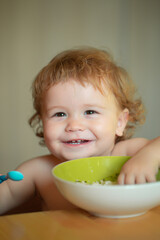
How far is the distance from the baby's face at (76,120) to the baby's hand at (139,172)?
293 mm

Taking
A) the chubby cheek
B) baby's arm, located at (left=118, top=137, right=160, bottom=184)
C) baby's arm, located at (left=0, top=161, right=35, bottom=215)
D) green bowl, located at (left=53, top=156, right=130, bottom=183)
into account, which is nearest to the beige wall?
baby's arm, located at (left=0, top=161, right=35, bottom=215)

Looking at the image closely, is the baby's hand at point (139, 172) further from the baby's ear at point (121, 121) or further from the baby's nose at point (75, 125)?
the baby's ear at point (121, 121)

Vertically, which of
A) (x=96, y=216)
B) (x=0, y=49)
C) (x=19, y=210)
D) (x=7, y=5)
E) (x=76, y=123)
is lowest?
(x=19, y=210)

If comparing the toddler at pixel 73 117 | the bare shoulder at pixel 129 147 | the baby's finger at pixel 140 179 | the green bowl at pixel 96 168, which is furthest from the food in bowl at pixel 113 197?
the bare shoulder at pixel 129 147

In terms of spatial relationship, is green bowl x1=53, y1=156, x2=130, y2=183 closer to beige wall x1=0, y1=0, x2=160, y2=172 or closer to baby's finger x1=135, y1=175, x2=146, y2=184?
baby's finger x1=135, y1=175, x2=146, y2=184

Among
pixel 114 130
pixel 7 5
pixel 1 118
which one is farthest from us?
pixel 1 118

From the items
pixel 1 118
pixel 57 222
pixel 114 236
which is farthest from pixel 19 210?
pixel 1 118

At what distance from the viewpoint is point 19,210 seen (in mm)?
1106

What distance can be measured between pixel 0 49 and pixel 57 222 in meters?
2.01

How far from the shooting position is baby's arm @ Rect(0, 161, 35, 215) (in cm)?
106

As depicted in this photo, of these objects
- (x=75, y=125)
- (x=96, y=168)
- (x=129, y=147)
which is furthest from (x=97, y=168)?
(x=129, y=147)

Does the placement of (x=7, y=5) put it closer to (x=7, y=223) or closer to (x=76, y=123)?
(x=76, y=123)

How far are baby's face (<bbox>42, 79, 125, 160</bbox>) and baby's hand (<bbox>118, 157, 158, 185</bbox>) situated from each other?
0.29m

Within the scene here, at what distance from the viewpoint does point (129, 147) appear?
1.12 metres
